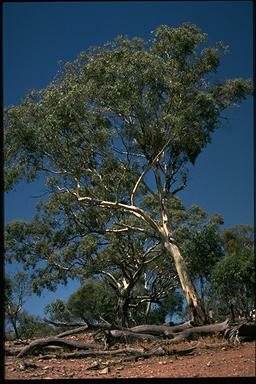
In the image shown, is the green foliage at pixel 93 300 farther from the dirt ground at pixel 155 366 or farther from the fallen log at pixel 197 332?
the dirt ground at pixel 155 366

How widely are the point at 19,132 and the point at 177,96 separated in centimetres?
444

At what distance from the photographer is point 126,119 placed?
15234 millimetres

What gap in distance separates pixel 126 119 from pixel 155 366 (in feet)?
27.7

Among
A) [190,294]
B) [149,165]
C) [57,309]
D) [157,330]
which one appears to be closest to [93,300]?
[57,309]

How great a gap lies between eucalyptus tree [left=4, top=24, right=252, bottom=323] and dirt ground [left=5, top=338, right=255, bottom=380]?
15.0ft

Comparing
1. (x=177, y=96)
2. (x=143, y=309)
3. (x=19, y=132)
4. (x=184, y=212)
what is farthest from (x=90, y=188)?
(x=143, y=309)

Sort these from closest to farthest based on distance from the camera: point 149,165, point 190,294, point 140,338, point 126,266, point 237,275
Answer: point 140,338 < point 237,275 < point 190,294 < point 149,165 < point 126,266

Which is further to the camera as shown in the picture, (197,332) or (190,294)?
(190,294)

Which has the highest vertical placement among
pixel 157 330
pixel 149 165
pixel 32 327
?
pixel 149 165

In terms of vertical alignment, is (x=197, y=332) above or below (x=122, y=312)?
below

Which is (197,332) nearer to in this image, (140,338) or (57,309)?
(140,338)

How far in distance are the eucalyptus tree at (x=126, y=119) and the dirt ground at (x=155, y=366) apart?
4.59m

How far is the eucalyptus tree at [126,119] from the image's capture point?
1443 cm

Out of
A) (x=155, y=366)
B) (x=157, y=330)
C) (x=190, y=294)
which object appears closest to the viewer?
(x=155, y=366)
